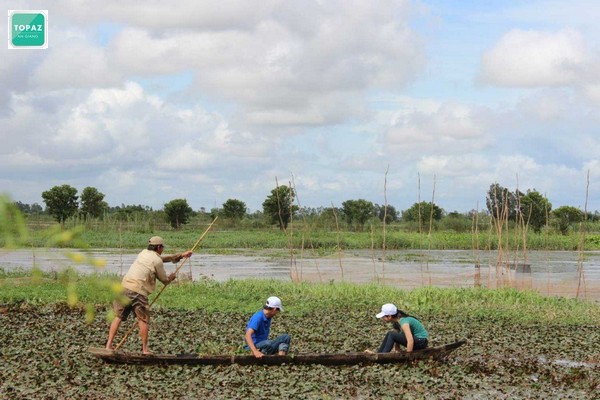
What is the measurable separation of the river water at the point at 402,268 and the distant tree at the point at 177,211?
1302 cm

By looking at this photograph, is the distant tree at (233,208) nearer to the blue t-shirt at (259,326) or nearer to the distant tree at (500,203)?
the distant tree at (500,203)

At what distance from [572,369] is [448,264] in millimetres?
17789

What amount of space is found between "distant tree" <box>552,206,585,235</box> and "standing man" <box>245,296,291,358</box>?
34906mm

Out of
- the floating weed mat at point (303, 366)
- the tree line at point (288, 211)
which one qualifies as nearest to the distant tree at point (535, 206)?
the tree line at point (288, 211)

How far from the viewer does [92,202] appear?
42.8m

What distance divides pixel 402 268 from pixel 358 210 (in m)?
21.6

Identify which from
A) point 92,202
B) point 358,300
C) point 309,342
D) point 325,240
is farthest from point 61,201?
point 309,342

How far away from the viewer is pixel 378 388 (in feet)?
22.8

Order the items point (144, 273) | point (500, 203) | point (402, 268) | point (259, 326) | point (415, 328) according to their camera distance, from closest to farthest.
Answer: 1. point (144, 273)
2. point (259, 326)
3. point (415, 328)
4. point (402, 268)
5. point (500, 203)

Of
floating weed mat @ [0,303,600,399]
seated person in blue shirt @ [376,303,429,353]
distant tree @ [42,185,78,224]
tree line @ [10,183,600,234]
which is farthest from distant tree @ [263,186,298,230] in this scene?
seated person in blue shirt @ [376,303,429,353]

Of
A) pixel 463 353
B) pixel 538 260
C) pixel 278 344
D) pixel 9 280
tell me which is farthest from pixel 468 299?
pixel 538 260

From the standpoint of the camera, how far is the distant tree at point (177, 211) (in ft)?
143

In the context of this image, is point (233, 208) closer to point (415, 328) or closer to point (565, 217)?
point (565, 217)

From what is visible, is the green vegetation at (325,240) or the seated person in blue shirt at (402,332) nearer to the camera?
the seated person in blue shirt at (402,332)
